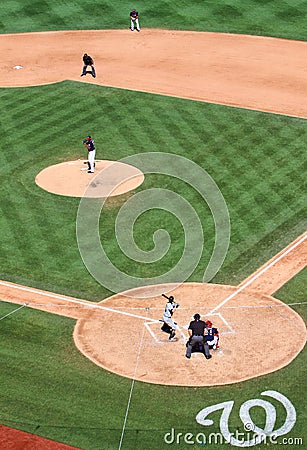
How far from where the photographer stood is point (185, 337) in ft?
107

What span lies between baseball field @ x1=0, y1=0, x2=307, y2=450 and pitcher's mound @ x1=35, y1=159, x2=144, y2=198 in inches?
4.6

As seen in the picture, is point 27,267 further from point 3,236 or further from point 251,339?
point 251,339

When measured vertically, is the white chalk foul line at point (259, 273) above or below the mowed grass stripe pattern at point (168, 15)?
above

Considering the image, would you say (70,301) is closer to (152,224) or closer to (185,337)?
(185,337)

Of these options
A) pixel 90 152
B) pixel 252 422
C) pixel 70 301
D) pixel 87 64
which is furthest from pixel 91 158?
pixel 252 422

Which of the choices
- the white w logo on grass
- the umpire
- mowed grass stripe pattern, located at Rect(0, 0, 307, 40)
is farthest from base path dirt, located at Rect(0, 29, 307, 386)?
mowed grass stripe pattern, located at Rect(0, 0, 307, 40)

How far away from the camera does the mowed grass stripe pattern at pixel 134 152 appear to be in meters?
39.2

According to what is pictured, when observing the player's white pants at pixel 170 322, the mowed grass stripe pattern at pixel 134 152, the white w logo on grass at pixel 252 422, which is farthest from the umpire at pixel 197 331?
the mowed grass stripe pattern at pixel 134 152

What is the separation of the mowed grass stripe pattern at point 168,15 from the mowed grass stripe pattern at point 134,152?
41.6 feet

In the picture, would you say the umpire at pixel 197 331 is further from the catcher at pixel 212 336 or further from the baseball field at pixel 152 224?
the baseball field at pixel 152 224

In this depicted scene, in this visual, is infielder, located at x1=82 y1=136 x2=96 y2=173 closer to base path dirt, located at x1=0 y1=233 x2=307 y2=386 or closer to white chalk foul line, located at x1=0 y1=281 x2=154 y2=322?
white chalk foul line, located at x1=0 y1=281 x2=154 y2=322

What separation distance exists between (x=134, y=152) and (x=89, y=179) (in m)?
3.96

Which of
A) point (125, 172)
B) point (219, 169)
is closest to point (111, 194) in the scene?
point (125, 172)

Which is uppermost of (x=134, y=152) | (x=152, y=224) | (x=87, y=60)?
(x=87, y=60)
